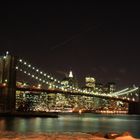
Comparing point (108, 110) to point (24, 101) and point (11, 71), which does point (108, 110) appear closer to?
point (24, 101)

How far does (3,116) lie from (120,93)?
46272 mm

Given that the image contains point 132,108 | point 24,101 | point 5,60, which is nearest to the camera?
point 5,60

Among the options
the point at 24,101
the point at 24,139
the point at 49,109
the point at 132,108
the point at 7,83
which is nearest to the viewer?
the point at 24,139

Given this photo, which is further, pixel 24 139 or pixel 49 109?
pixel 49 109

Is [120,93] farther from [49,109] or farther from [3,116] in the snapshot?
[3,116]

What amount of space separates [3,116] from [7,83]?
15.2ft

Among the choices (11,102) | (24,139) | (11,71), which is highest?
(11,71)

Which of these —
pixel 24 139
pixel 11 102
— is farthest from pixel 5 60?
pixel 24 139

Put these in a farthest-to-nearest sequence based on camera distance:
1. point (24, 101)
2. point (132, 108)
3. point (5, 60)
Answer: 1. point (132, 108)
2. point (24, 101)
3. point (5, 60)

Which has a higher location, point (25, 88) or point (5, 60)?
point (5, 60)

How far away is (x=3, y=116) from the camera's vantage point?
208 ft

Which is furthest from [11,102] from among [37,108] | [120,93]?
[120,93]

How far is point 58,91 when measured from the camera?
69.1 meters

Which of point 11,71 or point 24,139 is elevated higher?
point 11,71
